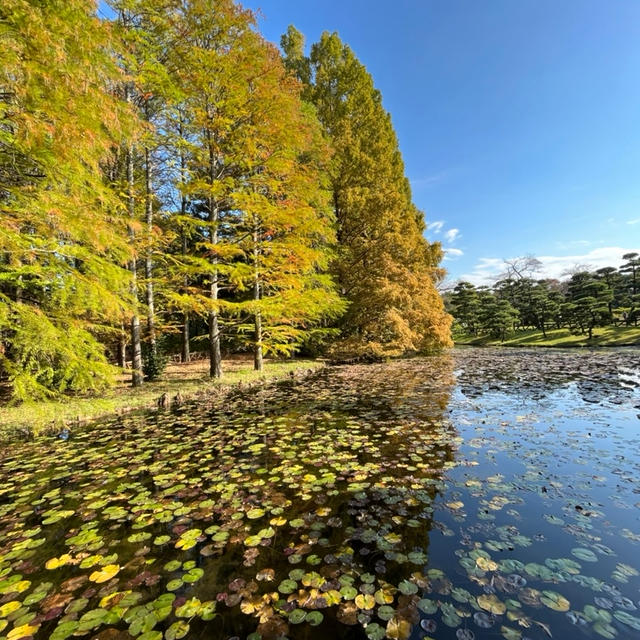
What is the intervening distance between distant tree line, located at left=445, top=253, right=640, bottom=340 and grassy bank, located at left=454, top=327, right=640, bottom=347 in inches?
23.7

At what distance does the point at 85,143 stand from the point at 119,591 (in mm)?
4832

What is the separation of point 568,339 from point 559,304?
5059mm

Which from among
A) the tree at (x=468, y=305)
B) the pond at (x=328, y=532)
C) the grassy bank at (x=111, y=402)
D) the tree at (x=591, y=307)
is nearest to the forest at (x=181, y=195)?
the grassy bank at (x=111, y=402)

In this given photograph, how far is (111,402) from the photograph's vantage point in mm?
6062

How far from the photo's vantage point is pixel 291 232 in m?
10.8

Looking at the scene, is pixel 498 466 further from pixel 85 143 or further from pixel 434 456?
pixel 85 143

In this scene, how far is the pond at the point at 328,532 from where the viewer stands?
1815mm

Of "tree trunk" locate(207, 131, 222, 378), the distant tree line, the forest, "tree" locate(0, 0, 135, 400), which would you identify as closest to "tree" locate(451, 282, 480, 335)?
the distant tree line

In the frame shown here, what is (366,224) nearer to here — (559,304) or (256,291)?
(256,291)

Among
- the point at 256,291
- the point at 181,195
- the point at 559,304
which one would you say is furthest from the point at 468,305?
the point at 181,195

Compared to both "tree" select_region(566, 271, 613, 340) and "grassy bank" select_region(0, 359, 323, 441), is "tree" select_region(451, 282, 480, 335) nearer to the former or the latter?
"tree" select_region(566, 271, 613, 340)

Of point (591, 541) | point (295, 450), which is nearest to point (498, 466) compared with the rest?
point (591, 541)

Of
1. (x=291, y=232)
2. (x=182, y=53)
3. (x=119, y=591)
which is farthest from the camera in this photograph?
(x=291, y=232)

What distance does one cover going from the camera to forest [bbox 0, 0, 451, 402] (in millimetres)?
4219
